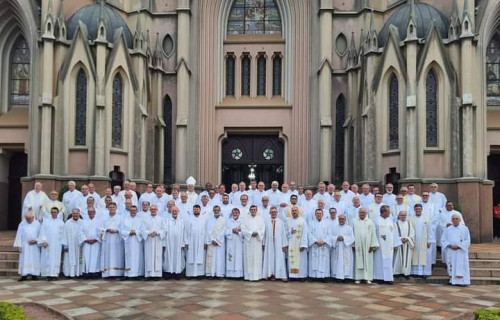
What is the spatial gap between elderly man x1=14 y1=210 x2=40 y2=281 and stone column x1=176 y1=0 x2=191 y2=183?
374 inches

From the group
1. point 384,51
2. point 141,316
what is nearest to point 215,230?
point 141,316

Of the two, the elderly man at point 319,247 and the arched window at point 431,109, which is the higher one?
the arched window at point 431,109

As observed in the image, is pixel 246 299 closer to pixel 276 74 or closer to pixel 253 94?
pixel 253 94

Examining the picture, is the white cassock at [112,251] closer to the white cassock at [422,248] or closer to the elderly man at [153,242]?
the elderly man at [153,242]

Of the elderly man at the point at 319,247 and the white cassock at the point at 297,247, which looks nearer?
the elderly man at the point at 319,247

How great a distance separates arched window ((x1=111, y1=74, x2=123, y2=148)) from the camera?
18.8 meters

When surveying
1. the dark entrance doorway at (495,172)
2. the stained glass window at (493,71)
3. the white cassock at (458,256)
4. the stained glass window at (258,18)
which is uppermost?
the stained glass window at (258,18)

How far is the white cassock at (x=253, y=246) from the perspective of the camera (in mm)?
11523

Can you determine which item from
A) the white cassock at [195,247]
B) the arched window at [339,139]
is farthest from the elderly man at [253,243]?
the arched window at [339,139]

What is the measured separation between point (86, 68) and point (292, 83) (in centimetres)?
886

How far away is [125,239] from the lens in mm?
11648

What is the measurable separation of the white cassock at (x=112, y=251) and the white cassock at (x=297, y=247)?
4.08m

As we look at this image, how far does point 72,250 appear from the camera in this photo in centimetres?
1159

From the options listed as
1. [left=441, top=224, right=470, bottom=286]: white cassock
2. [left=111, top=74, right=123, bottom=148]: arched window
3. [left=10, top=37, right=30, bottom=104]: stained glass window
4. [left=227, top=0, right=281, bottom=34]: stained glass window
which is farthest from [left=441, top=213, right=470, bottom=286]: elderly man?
[left=10, top=37, right=30, bottom=104]: stained glass window
